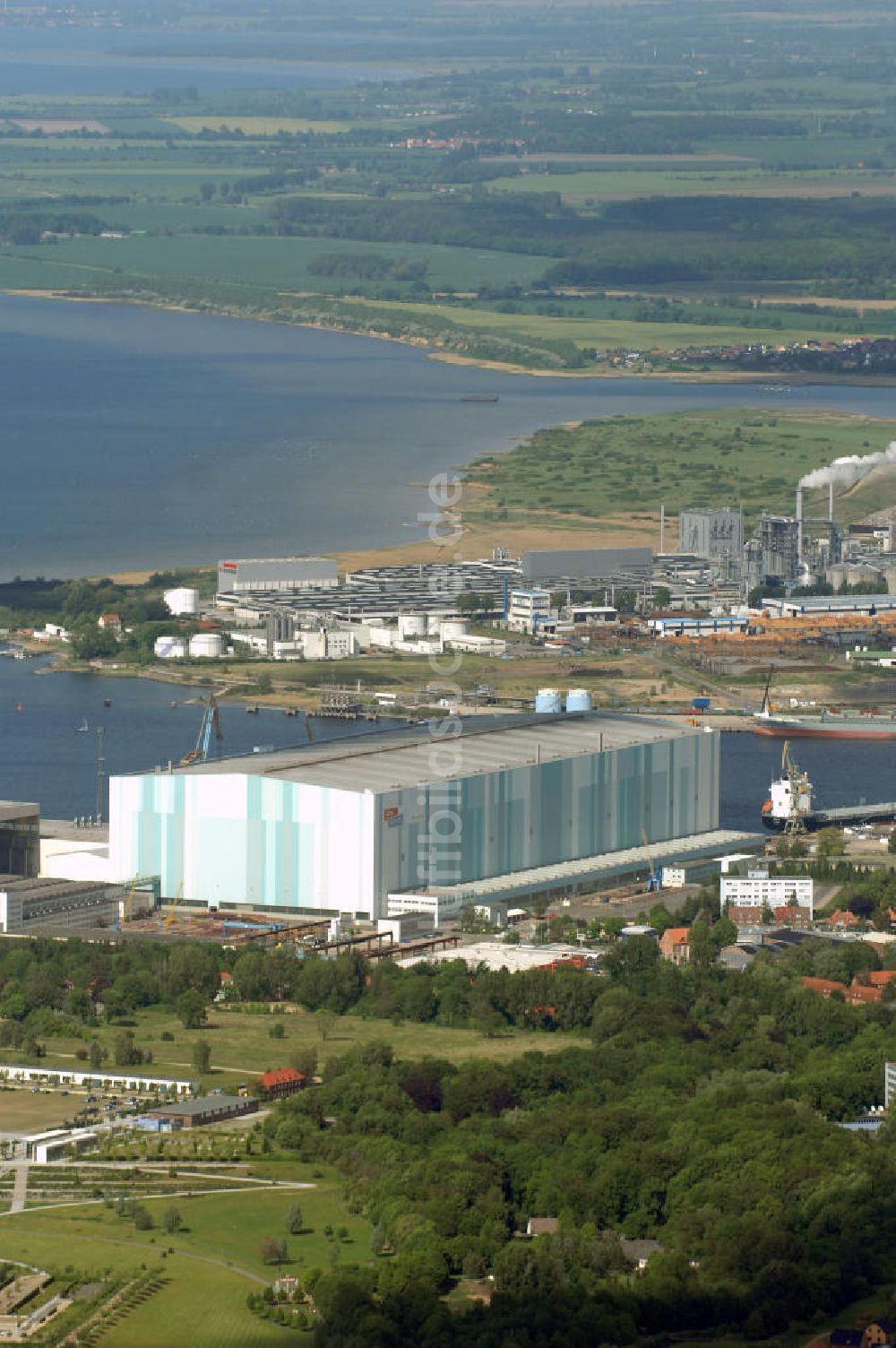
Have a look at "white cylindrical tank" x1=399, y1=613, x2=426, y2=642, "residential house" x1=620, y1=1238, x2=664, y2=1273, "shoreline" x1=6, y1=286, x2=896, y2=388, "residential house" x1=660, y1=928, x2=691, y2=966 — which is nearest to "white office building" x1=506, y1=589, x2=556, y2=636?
"white cylindrical tank" x1=399, y1=613, x2=426, y2=642

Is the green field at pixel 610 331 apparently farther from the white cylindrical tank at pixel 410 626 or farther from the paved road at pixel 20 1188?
the paved road at pixel 20 1188

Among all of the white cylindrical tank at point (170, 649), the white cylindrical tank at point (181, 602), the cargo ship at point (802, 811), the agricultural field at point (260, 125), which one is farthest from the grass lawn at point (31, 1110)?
the agricultural field at point (260, 125)

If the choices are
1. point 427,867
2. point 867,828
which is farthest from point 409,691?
point 427,867

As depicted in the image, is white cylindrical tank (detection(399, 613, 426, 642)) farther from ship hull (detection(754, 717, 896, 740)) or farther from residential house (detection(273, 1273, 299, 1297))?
residential house (detection(273, 1273, 299, 1297))

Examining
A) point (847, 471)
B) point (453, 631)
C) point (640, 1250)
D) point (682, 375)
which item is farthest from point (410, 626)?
point (682, 375)

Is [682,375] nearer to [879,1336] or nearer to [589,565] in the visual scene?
[589,565]
